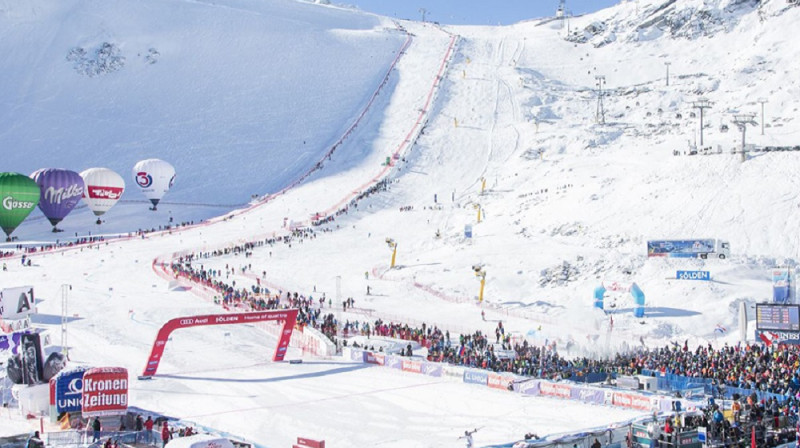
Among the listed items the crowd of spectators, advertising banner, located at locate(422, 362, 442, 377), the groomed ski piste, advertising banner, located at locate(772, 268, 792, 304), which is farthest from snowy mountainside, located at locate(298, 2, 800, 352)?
advertising banner, located at locate(422, 362, 442, 377)

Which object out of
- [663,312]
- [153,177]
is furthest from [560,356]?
[153,177]

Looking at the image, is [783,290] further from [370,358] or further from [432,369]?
[370,358]

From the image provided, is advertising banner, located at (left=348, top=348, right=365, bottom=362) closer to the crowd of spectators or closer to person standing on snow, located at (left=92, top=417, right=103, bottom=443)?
the crowd of spectators

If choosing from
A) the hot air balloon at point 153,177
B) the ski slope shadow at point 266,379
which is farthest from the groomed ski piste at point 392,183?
the hot air balloon at point 153,177


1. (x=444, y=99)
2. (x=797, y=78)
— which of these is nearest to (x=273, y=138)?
(x=444, y=99)

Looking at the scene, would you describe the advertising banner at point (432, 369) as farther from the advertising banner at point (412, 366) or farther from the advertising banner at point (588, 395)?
the advertising banner at point (588, 395)
